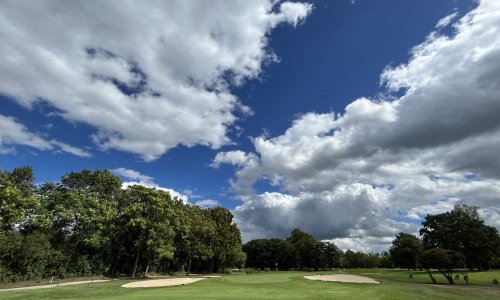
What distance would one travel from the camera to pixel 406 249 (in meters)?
96.1

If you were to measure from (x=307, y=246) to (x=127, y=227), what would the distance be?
285 ft

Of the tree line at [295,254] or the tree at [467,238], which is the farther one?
the tree line at [295,254]

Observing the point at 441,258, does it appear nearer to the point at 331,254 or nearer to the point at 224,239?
the point at 224,239

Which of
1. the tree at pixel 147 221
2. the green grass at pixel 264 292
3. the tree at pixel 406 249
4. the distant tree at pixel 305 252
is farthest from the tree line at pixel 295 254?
the green grass at pixel 264 292

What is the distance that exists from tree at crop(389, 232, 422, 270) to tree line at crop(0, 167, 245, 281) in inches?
2621

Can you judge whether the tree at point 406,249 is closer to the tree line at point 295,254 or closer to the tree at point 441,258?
the tree line at point 295,254

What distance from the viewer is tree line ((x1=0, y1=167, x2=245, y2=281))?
41.7 meters

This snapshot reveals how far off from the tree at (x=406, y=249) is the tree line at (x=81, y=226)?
218 ft

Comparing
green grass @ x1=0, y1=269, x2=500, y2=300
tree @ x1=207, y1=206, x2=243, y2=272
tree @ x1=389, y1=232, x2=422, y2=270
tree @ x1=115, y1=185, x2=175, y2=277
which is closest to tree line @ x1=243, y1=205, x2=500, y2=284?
tree @ x1=389, y1=232, x2=422, y2=270

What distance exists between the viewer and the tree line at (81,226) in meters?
41.7

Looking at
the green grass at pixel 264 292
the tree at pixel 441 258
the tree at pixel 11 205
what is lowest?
the green grass at pixel 264 292

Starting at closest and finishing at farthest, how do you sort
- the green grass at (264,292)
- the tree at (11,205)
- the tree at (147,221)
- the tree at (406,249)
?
the green grass at (264,292), the tree at (11,205), the tree at (147,221), the tree at (406,249)

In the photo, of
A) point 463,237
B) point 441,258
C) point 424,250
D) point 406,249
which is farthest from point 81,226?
point 406,249

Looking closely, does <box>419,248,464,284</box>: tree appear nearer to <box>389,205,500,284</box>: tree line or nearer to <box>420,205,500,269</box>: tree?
<box>389,205,500,284</box>: tree line
